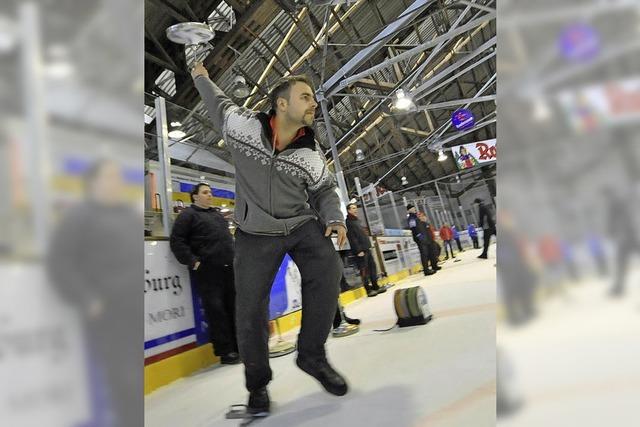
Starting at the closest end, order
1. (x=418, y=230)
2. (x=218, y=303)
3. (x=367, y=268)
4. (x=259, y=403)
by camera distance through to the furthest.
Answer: (x=259, y=403), (x=218, y=303), (x=367, y=268), (x=418, y=230)

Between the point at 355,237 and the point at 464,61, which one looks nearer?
the point at 355,237

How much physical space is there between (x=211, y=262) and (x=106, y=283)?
8.14 ft

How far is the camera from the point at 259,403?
1496 mm

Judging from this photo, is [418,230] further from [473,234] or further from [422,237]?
[473,234]

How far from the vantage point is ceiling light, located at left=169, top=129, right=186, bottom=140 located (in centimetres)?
373

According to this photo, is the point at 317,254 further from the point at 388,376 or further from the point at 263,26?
the point at 263,26

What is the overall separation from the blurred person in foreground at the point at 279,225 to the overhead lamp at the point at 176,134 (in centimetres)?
221

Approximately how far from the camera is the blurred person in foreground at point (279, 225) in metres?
1.52

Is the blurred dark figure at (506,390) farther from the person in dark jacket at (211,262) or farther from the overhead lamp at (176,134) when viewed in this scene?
the overhead lamp at (176,134)

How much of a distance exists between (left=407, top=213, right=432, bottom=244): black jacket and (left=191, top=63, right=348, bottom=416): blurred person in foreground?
6716 mm

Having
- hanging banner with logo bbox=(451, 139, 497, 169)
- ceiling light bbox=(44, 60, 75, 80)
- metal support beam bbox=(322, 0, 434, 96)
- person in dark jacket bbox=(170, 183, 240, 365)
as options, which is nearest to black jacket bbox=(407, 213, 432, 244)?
metal support beam bbox=(322, 0, 434, 96)

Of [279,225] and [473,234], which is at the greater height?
[473,234]

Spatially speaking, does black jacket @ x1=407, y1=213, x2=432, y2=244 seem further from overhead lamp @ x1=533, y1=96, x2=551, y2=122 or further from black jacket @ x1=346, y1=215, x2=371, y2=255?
overhead lamp @ x1=533, y1=96, x2=551, y2=122

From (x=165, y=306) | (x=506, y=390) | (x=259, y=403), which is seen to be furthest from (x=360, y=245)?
(x=506, y=390)
